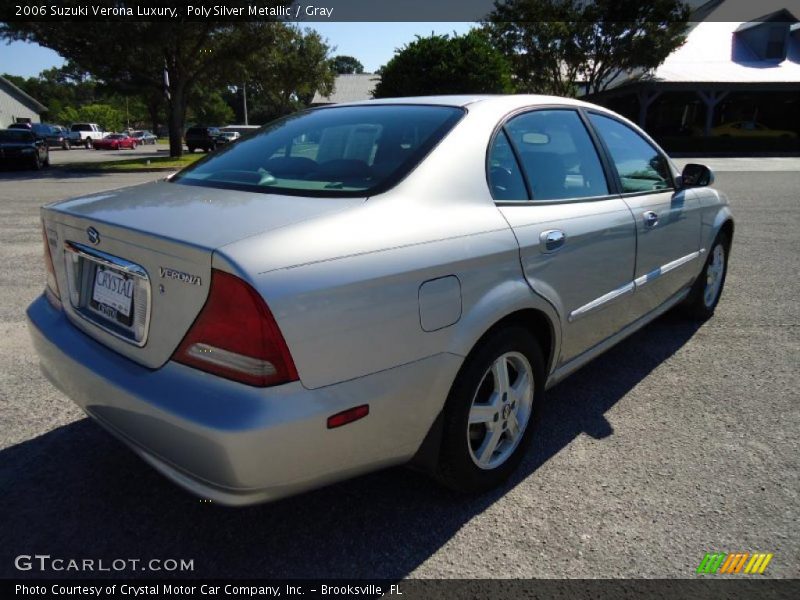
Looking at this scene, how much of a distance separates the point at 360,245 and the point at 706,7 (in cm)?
4817

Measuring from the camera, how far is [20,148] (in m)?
20.6

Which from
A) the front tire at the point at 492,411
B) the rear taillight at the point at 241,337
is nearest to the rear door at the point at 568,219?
the front tire at the point at 492,411

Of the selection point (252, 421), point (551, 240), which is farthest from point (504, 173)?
point (252, 421)

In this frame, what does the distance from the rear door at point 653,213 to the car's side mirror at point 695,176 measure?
7 cm

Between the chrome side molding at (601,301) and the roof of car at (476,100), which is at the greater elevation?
the roof of car at (476,100)

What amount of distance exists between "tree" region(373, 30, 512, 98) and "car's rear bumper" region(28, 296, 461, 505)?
19.9 metres

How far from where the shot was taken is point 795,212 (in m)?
10.6

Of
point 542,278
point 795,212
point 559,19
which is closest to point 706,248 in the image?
point 542,278

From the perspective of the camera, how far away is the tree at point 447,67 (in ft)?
68.2

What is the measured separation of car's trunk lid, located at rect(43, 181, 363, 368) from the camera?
1804 millimetres

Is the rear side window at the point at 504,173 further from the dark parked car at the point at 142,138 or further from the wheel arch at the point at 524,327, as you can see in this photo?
the dark parked car at the point at 142,138

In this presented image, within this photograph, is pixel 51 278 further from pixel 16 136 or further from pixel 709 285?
pixel 16 136

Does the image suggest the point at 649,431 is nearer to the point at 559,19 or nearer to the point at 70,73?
the point at 559,19

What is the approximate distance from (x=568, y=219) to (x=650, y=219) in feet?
2.99
